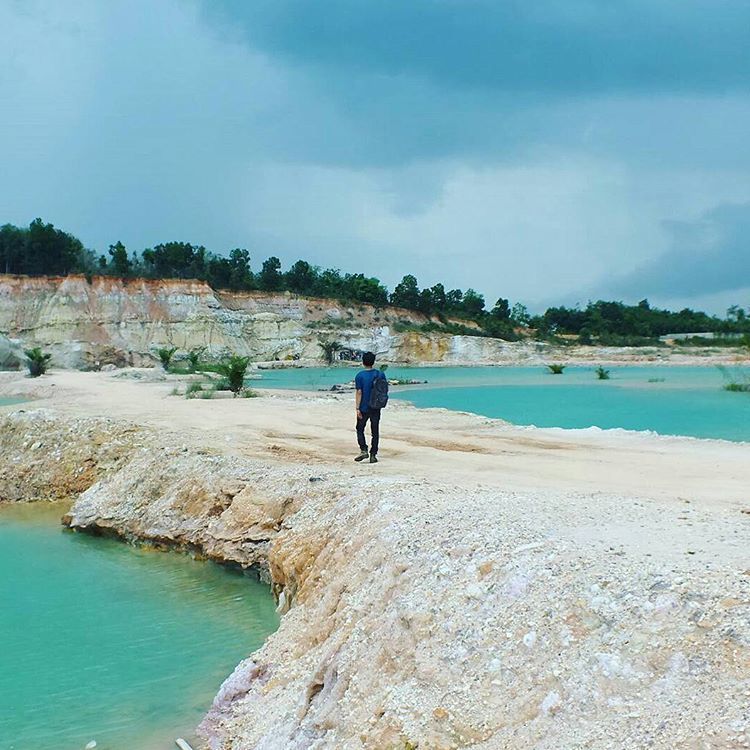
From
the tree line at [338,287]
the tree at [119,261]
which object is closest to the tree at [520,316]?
the tree line at [338,287]

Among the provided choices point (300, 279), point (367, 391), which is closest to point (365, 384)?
point (367, 391)

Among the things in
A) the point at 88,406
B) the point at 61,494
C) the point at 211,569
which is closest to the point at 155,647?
the point at 211,569

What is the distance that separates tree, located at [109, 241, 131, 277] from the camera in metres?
72.9

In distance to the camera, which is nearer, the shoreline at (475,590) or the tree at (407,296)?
the shoreline at (475,590)

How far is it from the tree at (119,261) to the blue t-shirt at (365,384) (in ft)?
218

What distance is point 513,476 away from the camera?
Result: 1006cm

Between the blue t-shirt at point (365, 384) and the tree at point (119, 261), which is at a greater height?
the tree at point (119, 261)

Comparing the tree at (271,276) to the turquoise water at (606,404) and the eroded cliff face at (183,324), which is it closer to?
the eroded cliff face at (183,324)

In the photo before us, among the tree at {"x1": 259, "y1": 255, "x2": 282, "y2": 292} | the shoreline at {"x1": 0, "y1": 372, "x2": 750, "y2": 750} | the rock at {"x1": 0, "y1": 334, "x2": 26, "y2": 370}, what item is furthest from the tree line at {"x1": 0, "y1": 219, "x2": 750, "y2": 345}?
the shoreline at {"x1": 0, "y1": 372, "x2": 750, "y2": 750}

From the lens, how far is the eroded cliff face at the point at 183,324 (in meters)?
65.9

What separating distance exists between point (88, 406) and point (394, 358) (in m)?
61.2

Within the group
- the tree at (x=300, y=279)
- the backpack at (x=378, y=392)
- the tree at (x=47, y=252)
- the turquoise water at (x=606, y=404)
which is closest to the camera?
the backpack at (x=378, y=392)

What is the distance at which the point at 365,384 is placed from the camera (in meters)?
10.7

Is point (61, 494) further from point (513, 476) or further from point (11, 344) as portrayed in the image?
point (11, 344)
